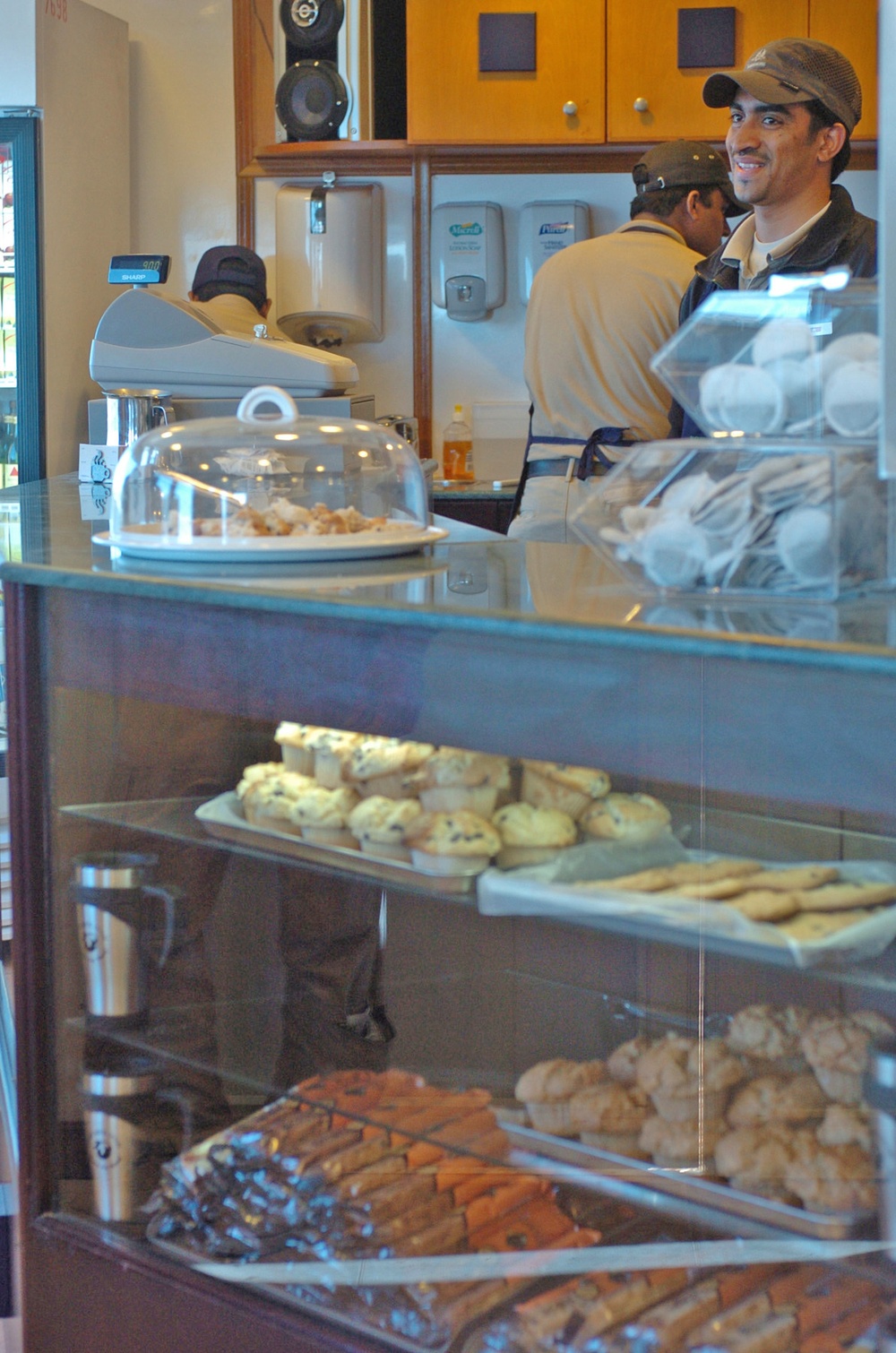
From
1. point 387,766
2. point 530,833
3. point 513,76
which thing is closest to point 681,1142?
point 530,833

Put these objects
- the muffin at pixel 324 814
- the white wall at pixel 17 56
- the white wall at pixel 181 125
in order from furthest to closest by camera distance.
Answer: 1. the white wall at pixel 181 125
2. the white wall at pixel 17 56
3. the muffin at pixel 324 814

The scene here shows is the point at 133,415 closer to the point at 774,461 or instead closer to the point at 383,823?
the point at 383,823

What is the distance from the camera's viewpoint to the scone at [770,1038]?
46.8 inches

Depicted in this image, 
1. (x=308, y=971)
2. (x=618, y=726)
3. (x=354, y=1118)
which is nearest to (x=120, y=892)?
(x=308, y=971)

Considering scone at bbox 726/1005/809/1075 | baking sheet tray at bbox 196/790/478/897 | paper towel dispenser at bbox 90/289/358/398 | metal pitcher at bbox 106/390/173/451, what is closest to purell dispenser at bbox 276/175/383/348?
paper towel dispenser at bbox 90/289/358/398

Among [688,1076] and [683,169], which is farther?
[683,169]

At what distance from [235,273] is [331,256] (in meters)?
0.60

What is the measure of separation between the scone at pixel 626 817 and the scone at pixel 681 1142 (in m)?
0.28

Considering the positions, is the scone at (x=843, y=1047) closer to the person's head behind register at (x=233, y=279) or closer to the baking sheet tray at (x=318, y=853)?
the baking sheet tray at (x=318, y=853)

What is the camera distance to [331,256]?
4.60m

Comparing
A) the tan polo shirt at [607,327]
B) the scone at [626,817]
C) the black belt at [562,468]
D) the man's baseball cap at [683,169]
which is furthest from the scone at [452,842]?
the man's baseball cap at [683,169]

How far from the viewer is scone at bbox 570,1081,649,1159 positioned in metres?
1.27

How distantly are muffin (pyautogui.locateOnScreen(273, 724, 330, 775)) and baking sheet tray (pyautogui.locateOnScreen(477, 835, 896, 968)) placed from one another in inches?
8.1

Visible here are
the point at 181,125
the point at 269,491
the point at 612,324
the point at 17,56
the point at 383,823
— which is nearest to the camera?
the point at 383,823
